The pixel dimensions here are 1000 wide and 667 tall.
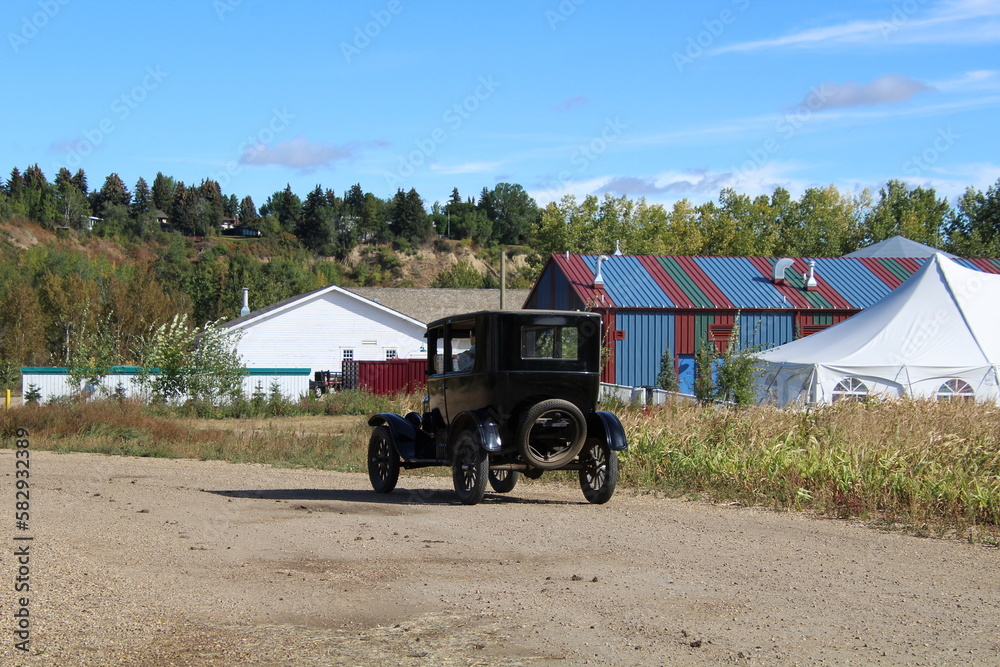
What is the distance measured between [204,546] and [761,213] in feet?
272

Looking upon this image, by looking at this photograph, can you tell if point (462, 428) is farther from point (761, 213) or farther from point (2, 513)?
point (761, 213)

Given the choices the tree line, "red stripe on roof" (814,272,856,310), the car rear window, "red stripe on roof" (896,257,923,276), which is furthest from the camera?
the tree line

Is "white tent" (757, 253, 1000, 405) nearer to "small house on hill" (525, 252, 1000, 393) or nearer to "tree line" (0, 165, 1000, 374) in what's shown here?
"small house on hill" (525, 252, 1000, 393)

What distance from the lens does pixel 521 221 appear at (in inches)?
5871

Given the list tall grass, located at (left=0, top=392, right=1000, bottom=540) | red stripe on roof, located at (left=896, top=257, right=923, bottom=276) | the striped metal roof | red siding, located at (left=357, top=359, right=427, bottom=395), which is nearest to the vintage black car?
tall grass, located at (left=0, top=392, right=1000, bottom=540)

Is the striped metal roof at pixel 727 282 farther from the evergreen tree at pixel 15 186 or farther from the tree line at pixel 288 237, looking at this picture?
the evergreen tree at pixel 15 186

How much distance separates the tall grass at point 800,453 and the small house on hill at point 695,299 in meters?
19.9

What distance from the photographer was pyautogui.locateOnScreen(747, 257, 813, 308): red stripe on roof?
4120 cm

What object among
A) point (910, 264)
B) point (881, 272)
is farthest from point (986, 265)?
point (881, 272)

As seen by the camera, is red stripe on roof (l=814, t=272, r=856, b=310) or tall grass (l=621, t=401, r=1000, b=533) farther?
red stripe on roof (l=814, t=272, r=856, b=310)

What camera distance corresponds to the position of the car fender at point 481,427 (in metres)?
11.5

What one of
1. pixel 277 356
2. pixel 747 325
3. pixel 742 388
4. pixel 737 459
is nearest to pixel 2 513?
pixel 737 459

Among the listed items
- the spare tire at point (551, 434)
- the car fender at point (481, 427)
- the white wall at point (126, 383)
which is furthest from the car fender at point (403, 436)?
the white wall at point (126, 383)

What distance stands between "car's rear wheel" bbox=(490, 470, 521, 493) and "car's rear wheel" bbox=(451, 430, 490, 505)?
1.24m
